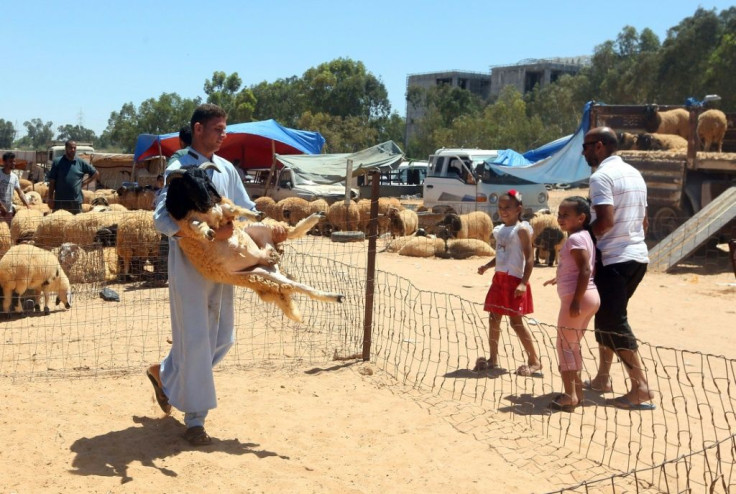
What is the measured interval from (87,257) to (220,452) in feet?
22.0

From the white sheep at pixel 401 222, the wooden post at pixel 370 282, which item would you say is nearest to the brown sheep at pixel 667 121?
the white sheep at pixel 401 222

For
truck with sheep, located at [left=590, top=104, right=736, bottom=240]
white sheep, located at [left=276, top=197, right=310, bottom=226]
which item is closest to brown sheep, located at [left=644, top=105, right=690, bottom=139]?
truck with sheep, located at [left=590, top=104, right=736, bottom=240]

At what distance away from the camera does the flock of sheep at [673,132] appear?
15.1 meters

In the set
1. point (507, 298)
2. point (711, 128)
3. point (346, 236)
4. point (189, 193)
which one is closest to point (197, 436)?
point (189, 193)

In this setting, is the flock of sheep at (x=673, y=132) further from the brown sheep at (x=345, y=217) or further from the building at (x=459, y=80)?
the building at (x=459, y=80)

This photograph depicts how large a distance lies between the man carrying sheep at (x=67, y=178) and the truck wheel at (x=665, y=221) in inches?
405

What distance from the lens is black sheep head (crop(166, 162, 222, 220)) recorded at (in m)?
4.19

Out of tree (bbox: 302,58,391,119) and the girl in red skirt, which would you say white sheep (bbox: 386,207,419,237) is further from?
tree (bbox: 302,58,391,119)

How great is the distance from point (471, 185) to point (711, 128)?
6.10 m

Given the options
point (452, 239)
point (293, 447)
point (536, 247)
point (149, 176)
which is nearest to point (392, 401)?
point (293, 447)

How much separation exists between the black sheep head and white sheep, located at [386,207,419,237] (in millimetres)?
13360

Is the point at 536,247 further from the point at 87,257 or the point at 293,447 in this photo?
the point at 293,447

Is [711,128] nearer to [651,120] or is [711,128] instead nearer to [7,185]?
[651,120]

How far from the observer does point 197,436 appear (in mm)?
4625
